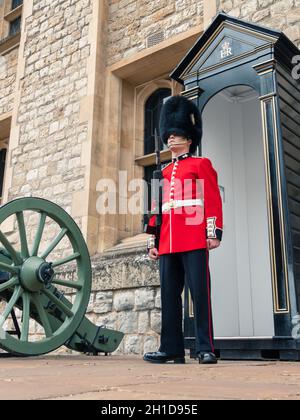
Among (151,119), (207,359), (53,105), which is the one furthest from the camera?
(53,105)

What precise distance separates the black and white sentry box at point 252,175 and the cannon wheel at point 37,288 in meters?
0.81

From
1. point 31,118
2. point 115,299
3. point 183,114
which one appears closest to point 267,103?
point 183,114

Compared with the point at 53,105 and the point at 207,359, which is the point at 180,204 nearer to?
the point at 207,359

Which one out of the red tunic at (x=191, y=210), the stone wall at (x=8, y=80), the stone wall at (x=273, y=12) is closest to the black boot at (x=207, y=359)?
the red tunic at (x=191, y=210)

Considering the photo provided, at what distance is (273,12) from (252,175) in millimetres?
1622

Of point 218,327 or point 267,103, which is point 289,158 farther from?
point 218,327

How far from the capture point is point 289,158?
3.48 meters

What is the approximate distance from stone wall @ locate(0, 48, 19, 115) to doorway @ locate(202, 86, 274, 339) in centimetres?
475

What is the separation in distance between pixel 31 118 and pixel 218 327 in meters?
4.48

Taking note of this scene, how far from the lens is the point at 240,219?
4227 mm

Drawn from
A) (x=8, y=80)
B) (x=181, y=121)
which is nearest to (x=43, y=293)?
(x=181, y=121)

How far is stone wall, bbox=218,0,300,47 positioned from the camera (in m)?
4.53

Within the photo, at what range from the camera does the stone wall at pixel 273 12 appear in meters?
4.53

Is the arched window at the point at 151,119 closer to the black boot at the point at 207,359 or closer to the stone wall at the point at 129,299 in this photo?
the stone wall at the point at 129,299
